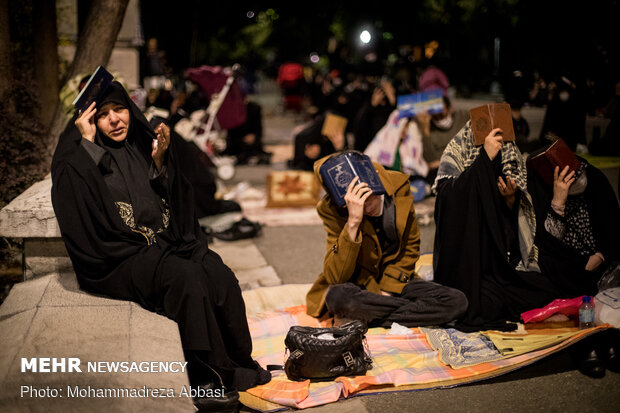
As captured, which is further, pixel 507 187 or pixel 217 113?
pixel 217 113

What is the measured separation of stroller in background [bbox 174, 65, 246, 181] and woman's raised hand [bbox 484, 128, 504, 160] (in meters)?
6.96

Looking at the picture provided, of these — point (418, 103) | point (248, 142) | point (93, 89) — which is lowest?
point (248, 142)

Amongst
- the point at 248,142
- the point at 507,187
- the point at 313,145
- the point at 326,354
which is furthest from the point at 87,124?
the point at 248,142

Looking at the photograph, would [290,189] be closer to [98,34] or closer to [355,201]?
[98,34]

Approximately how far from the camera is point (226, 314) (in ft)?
12.4

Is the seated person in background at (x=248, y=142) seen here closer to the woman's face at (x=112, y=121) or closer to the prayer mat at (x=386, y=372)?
the prayer mat at (x=386, y=372)

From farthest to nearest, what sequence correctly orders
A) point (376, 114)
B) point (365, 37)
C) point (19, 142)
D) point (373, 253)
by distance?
point (365, 37), point (376, 114), point (19, 142), point (373, 253)

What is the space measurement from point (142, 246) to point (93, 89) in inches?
38.2

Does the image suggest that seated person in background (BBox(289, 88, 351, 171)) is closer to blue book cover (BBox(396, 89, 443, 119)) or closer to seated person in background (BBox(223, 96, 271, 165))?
blue book cover (BBox(396, 89, 443, 119))

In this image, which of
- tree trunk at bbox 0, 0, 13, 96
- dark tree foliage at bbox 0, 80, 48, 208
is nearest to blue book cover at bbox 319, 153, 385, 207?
dark tree foliage at bbox 0, 80, 48, 208

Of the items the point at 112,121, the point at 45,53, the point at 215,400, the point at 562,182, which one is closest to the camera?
the point at 215,400

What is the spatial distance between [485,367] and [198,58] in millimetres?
32390

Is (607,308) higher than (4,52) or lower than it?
lower

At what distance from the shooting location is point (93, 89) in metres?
4.02
